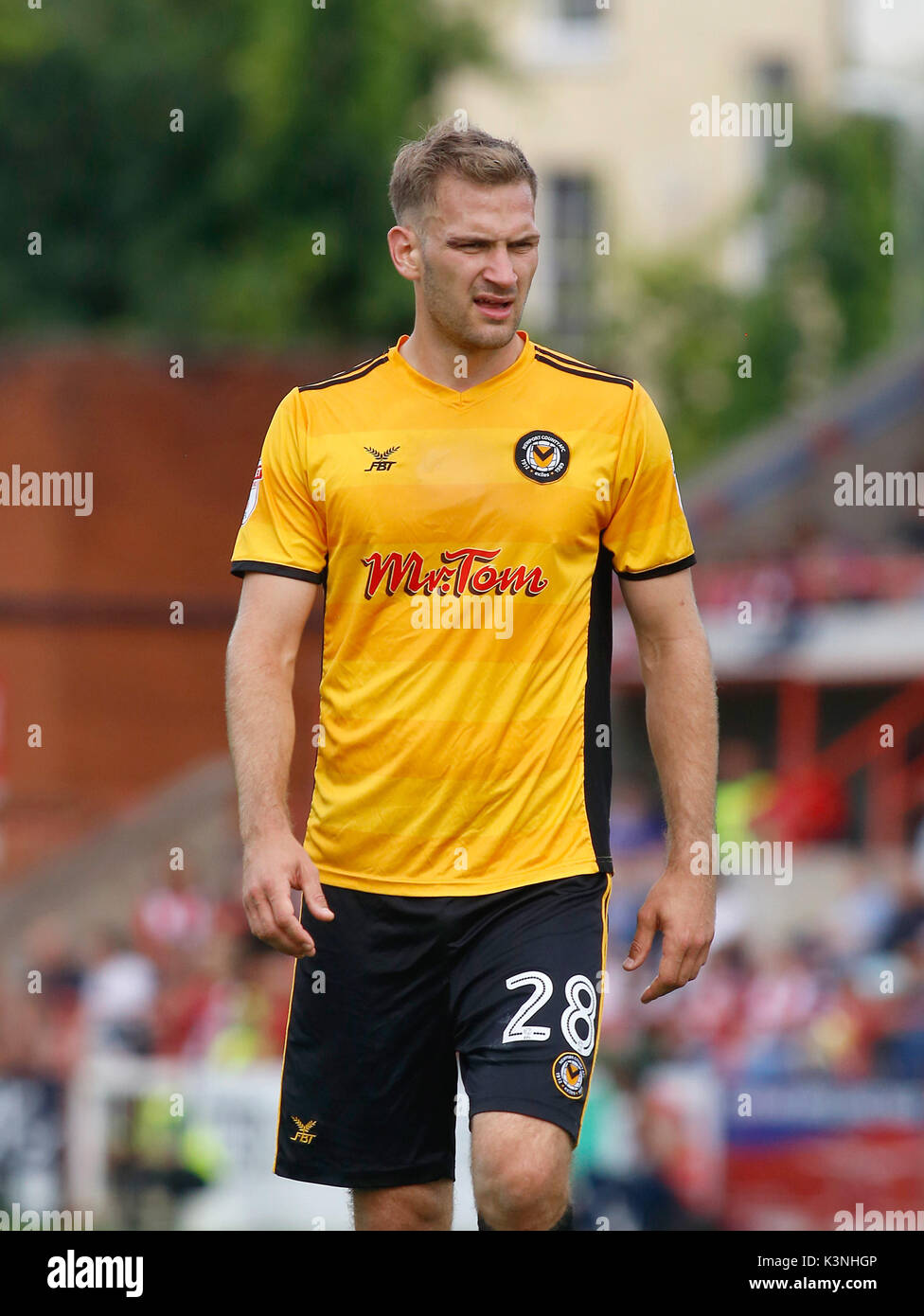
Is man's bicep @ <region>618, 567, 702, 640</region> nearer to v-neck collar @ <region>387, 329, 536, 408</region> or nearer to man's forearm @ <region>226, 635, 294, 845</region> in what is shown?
v-neck collar @ <region>387, 329, 536, 408</region>

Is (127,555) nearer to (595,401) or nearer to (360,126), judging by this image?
(360,126)

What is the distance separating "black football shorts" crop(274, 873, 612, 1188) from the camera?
438cm

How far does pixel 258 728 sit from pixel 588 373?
102 centimetres

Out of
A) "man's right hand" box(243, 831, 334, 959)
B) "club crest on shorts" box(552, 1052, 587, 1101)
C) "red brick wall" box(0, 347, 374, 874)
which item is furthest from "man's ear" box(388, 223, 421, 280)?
"red brick wall" box(0, 347, 374, 874)

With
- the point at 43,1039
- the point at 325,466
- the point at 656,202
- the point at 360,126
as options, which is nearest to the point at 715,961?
the point at 43,1039

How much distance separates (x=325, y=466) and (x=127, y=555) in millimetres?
13395

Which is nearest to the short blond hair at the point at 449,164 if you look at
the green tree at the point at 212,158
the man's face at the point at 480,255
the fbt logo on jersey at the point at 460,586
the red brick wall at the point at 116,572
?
the man's face at the point at 480,255

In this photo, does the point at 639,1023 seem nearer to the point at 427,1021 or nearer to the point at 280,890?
the point at 427,1021

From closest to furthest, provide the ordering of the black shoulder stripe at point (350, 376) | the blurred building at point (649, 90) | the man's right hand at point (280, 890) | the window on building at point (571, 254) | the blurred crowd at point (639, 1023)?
the man's right hand at point (280, 890) → the black shoulder stripe at point (350, 376) → the blurred crowd at point (639, 1023) → the window on building at point (571, 254) → the blurred building at point (649, 90)

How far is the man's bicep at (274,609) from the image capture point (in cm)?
448

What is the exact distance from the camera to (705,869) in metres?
4.49

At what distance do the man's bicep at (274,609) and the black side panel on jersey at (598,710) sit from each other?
594 millimetres

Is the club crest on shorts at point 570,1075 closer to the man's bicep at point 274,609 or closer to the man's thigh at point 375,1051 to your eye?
the man's thigh at point 375,1051

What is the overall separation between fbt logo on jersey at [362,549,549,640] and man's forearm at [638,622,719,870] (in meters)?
0.35
